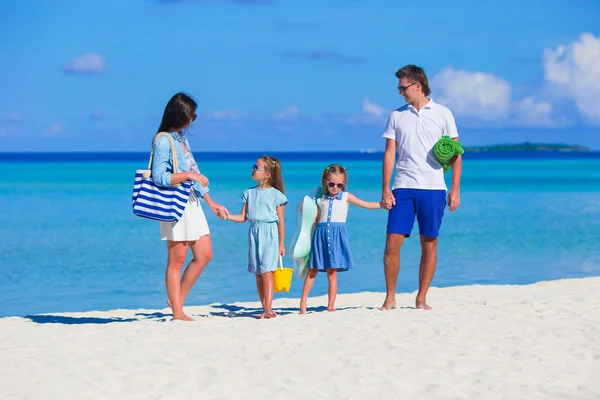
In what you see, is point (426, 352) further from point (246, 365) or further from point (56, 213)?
point (56, 213)

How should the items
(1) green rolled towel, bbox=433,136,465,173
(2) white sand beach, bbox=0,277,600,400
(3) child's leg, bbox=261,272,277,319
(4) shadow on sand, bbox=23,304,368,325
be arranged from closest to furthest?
(2) white sand beach, bbox=0,277,600,400, (1) green rolled towel, bbox=433,136,465,173, (3) child's leg, bbox=261,272,277,319, (4) shadow on sand, bbox=23,304,368,325

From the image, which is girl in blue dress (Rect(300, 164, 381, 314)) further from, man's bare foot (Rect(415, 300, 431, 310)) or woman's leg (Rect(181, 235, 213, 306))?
woman's leg (Rect(181, 235, 213, 306))

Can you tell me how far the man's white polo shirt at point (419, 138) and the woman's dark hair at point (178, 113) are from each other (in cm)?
171

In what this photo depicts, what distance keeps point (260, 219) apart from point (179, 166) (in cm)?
93

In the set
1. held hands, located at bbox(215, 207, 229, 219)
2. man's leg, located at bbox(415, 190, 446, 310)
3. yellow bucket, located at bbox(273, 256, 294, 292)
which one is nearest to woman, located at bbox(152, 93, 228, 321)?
held hands, located at bbox(215, 207, 229, 219)

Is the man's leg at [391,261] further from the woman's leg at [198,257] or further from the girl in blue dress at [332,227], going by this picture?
the woman's leg at [198,257]

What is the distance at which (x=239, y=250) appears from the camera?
667 inches

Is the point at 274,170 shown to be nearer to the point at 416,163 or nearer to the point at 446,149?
the point at 416,163

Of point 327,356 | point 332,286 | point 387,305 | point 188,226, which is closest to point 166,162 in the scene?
point 188,226

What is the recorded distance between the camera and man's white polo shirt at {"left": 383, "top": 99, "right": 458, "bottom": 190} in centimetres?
758

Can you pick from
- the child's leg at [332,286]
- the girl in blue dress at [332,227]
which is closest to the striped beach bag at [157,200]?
the girl in blue dress at [332,227]

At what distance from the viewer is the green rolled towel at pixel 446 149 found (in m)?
7.49

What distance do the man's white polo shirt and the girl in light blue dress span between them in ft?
3.54

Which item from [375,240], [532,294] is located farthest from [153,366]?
[375,240]
